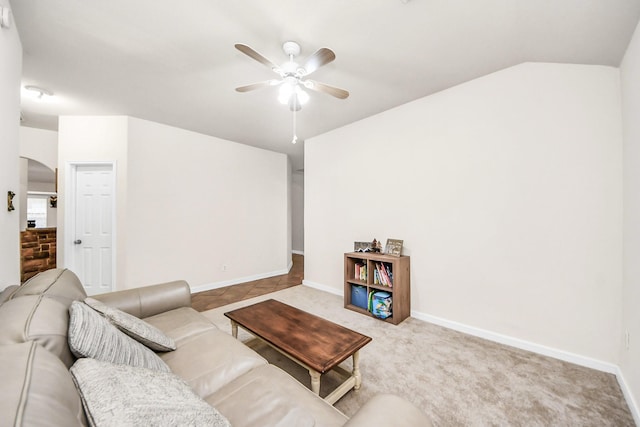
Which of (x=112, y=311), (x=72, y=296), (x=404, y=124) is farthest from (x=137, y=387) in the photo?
(x=404, y=124)

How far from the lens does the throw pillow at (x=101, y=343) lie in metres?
0.98

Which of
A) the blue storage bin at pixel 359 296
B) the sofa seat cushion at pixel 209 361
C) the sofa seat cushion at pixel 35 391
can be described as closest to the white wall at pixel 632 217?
the blue storage bin at pixel 359 296

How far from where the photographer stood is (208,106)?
3.08 m

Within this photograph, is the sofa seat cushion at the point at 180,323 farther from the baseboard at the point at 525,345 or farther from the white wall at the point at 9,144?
the baseboard at the point at 525,345

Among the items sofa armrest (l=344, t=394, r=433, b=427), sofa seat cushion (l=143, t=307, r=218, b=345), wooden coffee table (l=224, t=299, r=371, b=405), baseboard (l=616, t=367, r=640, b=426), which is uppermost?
sofa armrest (l=344, t=394, r=433, b=427)

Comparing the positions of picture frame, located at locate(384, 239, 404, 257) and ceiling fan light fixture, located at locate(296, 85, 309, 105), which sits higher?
ceiling fan light fixture, located at locate(296, 85, 309, 105)

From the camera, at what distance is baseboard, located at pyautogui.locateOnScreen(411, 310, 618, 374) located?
193 centimetres

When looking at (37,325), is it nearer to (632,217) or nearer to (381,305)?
(381,305)

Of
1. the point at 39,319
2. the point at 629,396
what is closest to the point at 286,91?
the point at 39,319

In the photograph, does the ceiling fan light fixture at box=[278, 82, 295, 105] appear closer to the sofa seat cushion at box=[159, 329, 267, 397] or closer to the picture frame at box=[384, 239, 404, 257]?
the sofa seat cushion at box=[159, 329, 267, 397]

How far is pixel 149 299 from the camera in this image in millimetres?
1966

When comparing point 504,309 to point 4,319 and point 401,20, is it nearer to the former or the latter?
point 401,20

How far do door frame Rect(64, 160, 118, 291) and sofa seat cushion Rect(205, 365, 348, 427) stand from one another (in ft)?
10.6

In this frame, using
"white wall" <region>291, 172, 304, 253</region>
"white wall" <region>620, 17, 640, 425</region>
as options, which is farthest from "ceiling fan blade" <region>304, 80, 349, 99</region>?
"white wall" <region>291, 172, 304, 253</region>
